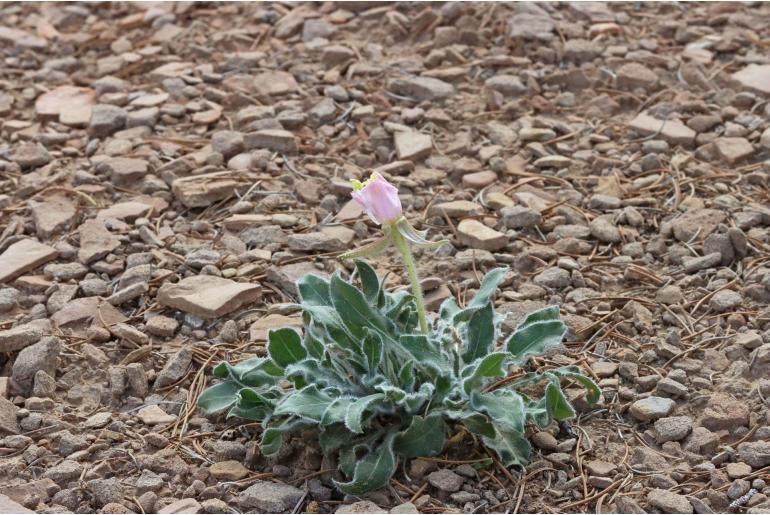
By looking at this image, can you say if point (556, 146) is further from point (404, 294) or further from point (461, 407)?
point (461, 407)

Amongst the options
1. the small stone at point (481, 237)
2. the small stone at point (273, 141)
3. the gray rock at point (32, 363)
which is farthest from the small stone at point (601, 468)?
the small stone at point (273, 141)

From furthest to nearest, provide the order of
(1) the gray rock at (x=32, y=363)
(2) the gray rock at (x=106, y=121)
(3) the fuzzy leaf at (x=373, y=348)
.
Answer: (2) the gray rock at (x=106, y=121)
(1) the gray rock at (x=32, y=363)
(3) the fuzzy leaf at (x=373, y=348)

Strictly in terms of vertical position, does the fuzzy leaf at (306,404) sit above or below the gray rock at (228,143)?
above

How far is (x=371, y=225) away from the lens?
3.79 meters

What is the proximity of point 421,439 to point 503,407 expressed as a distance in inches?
8.6

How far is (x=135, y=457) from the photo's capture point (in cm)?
273

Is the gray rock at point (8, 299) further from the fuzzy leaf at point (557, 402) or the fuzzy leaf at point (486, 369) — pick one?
the fuzzy leaf at point (557, 402)

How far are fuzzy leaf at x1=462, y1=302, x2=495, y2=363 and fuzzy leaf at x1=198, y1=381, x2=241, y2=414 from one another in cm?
64

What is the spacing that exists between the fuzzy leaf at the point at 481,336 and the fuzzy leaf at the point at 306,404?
403mm

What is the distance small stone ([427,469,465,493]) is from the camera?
2564mm

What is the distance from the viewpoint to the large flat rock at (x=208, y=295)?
324 cm

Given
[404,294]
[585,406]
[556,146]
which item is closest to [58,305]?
[404,294]

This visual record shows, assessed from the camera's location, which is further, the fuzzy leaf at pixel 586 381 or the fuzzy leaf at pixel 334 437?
the fuzzy leaf at pixel 586 381

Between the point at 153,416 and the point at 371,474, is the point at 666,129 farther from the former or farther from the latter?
the point at 153,416
